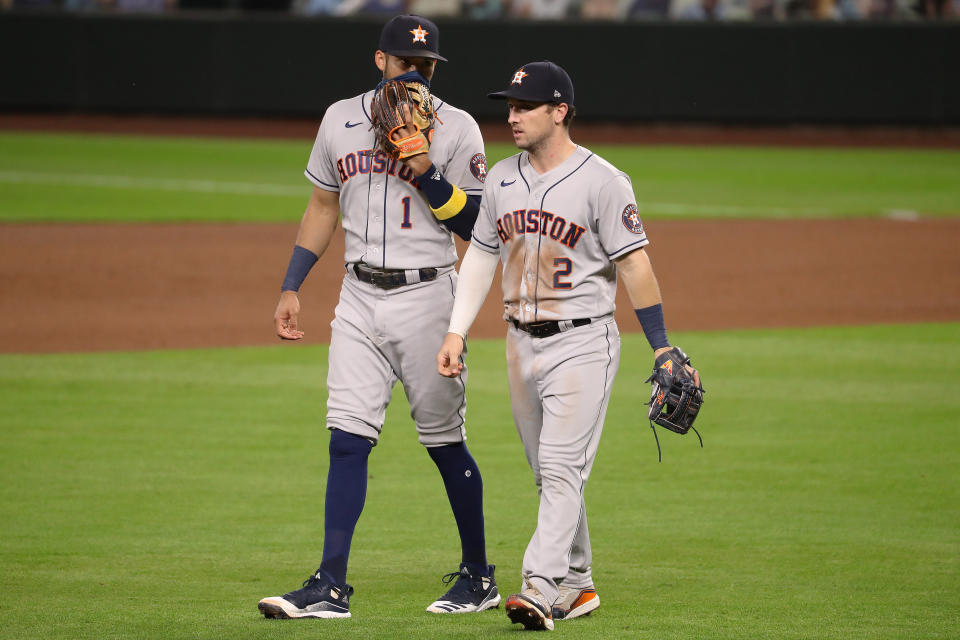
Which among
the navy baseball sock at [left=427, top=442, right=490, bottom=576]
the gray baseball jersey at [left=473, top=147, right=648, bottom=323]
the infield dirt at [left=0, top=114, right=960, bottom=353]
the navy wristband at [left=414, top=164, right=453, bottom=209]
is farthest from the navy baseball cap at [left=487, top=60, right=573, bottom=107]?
the infield dirt at [left=0, top=114, right=960, bottom=353]

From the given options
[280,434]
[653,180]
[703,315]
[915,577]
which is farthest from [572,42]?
[915,577]

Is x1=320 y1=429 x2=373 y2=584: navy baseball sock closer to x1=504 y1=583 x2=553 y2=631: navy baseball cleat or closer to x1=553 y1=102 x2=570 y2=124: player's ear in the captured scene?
x1=504 y1=583 x2=553 y2=631: navy baseball cleat

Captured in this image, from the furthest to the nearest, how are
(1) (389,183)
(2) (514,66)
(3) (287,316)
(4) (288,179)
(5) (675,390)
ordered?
1. (2) (514,66)
2. (4) (288,179)
3. (3) (287,316)
4. (1) (389,183)
5. (5) (675,390)

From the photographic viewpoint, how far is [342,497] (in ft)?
16.0

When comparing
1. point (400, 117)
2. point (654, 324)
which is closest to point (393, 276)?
point (400, 117)

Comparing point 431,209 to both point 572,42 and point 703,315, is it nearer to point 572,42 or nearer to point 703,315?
point 703,315

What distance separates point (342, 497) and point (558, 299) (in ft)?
3.42

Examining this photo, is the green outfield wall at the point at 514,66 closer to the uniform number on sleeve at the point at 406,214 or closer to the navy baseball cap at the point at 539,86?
the uniform number on sleeve at the point at 406,214

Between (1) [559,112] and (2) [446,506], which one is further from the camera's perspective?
(2) [446,506]

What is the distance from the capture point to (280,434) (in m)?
7.81

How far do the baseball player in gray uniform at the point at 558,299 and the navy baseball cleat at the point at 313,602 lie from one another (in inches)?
25.7

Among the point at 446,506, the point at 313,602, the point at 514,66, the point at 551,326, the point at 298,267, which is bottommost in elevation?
the point at 446,506

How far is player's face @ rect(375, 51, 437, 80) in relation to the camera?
5.05 m

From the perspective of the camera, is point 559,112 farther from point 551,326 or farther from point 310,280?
point 310,280
